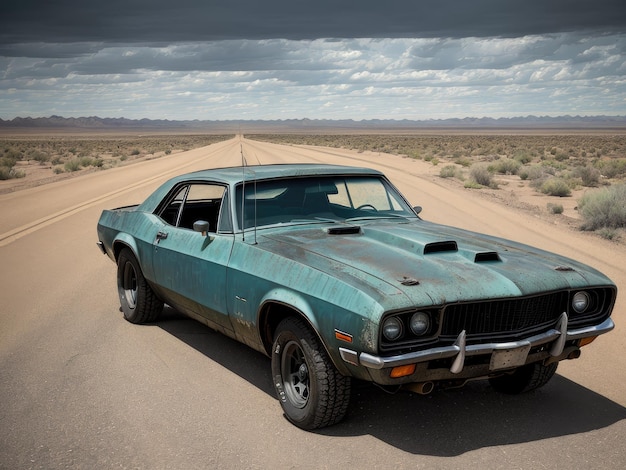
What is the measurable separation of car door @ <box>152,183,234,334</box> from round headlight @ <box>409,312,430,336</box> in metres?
1.67

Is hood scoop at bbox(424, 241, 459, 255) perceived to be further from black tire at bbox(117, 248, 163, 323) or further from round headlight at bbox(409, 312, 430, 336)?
black tire at bbox(117, 248, 163, 323)

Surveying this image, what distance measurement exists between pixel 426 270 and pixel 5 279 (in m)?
6.51

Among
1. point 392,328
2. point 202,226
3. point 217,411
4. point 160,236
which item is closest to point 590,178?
point 160,236

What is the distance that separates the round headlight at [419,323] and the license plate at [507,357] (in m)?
0.45

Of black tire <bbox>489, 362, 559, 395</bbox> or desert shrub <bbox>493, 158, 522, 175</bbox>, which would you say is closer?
black tire <bbox>489, 362, 559, 395</bbox>

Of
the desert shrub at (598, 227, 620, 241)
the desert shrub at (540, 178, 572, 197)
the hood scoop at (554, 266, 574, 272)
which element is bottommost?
the desert shrub at (540, 178, 572, 197)

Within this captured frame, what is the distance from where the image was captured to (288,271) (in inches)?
178

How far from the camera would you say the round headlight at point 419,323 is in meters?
3.98

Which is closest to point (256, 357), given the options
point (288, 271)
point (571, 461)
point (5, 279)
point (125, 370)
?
point (125, 370)

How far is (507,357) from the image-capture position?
413 centimetres

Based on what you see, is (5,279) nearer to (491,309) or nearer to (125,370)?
(125,370)

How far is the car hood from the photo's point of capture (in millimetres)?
4109

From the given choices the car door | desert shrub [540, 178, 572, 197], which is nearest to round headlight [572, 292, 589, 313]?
the car door

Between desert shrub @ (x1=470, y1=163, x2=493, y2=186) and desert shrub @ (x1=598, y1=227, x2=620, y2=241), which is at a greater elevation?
desert shrub @ (x1=598, y1=227, x2=620, y2=241)
